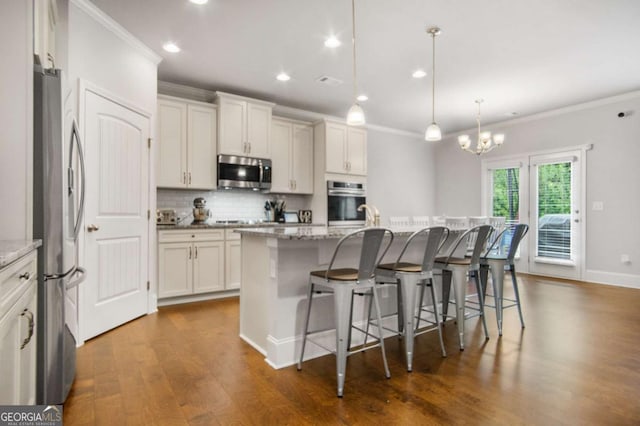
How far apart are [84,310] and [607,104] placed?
7.21m

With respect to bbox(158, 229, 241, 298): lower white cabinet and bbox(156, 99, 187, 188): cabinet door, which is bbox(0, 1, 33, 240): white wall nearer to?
bbox(158, 229, 241, 298): lower white cabinet

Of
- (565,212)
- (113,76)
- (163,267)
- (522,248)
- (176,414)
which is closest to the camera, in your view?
(176,414)

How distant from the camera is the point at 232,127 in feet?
15.4

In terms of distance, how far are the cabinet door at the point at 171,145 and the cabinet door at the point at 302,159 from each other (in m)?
1.68

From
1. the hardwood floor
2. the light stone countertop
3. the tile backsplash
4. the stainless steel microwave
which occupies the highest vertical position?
the stainless steel microwave

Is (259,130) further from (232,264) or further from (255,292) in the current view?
(255,292)

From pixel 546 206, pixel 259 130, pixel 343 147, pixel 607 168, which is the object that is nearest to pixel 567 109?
pixel 607 168

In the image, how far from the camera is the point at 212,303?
424cm

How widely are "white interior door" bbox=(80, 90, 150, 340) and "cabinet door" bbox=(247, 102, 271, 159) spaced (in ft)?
4.76

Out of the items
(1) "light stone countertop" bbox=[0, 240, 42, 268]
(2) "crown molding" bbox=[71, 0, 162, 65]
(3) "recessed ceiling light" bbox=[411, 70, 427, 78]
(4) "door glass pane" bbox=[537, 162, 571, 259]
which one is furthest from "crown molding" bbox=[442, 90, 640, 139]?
(1) "light stone countertop" bbox=[0, 240, 42, 268]

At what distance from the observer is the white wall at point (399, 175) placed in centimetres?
698

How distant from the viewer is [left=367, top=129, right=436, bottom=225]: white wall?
6.98 m

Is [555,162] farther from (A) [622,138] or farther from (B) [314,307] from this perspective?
(B) [314,307]

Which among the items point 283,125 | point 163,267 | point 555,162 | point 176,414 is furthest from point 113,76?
point 555,162
